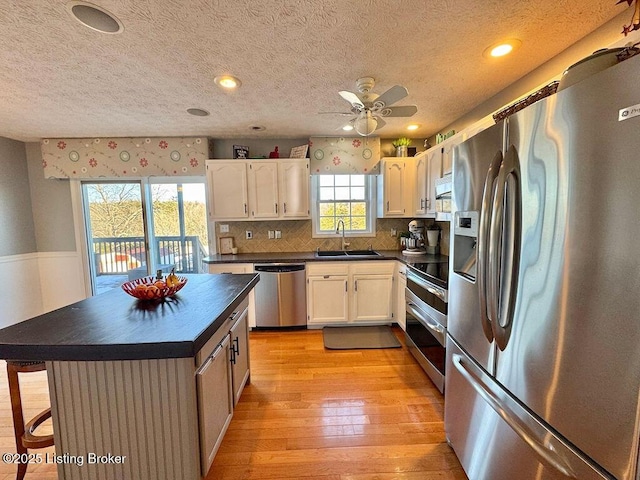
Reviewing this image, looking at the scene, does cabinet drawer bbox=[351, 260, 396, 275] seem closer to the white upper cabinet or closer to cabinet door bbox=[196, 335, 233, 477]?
the white upper cabinet

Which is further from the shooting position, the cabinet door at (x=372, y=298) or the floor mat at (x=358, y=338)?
the cabinet door at (x=372, y=298)

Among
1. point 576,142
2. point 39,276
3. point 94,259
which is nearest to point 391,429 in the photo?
point 576,142

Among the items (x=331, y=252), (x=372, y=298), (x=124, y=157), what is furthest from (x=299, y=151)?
(x=124, y=157)

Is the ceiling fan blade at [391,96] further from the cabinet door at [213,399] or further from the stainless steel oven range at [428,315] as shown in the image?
the cabinet door at [213,399]

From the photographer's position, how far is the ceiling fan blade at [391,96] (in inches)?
68.1

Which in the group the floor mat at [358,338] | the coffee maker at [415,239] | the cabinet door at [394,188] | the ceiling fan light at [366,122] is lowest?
the floor mat at [358,338]

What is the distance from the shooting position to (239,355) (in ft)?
6.81

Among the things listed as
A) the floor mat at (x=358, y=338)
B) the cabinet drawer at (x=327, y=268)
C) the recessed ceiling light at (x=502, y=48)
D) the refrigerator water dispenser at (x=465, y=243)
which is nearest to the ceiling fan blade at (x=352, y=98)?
the recessed ceiling light at (x=502, y=48)

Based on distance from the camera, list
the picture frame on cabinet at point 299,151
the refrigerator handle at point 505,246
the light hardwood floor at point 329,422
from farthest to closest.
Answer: the picture frame on cabinet at point 299,151 → the light hardwood floor at point 329,422 → the refrigerator handle at point 505,246

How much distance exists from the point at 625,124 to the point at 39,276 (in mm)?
5868

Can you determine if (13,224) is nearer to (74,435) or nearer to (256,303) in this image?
(256,303)

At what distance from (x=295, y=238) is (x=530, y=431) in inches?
129

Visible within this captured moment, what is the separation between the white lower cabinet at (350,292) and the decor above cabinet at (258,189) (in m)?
0.89

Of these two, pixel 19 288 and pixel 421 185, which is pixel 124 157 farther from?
pixel 421 185
